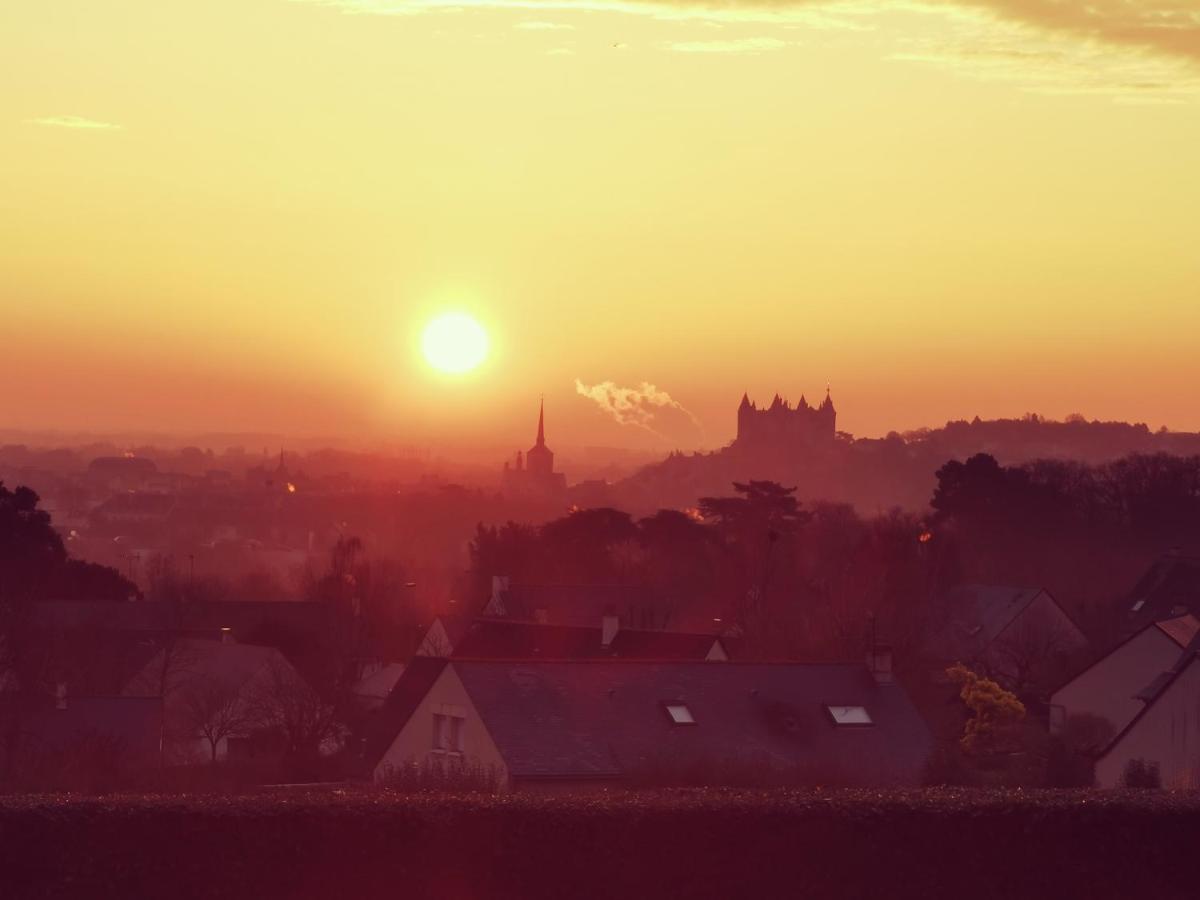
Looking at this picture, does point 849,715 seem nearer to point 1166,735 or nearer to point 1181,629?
point 1166,735

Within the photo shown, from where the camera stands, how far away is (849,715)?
35.7 metres

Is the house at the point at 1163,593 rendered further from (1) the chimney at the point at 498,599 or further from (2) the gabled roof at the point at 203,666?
(2) the gabled roof at the point at 203,666

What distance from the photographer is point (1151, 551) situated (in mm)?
98188

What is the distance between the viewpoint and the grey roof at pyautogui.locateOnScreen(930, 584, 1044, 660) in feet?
222

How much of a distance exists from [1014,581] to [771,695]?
54696 mm

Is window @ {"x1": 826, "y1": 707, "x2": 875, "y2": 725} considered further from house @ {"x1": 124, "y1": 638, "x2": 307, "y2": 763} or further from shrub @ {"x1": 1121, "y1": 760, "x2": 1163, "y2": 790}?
house @ {"x1": 124, "y1": 638, "x2": 307, "y2": 763}

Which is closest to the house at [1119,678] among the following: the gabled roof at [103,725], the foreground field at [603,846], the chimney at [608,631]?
the chimney at [608,631]

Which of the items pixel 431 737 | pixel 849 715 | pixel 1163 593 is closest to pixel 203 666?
pixel 431 737

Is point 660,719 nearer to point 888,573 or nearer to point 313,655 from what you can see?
point 313,655

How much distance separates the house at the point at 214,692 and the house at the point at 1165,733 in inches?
729

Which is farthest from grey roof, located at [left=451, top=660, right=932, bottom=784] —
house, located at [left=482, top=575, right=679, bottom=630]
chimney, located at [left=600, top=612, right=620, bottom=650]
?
house, located at [left=482, top=575, right=679, bottom=630]

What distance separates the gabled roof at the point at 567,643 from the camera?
152 ft

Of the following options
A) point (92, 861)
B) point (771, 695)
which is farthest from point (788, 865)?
point (771, 695)

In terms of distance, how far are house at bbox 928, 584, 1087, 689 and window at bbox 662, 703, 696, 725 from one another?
28963 millimetres
